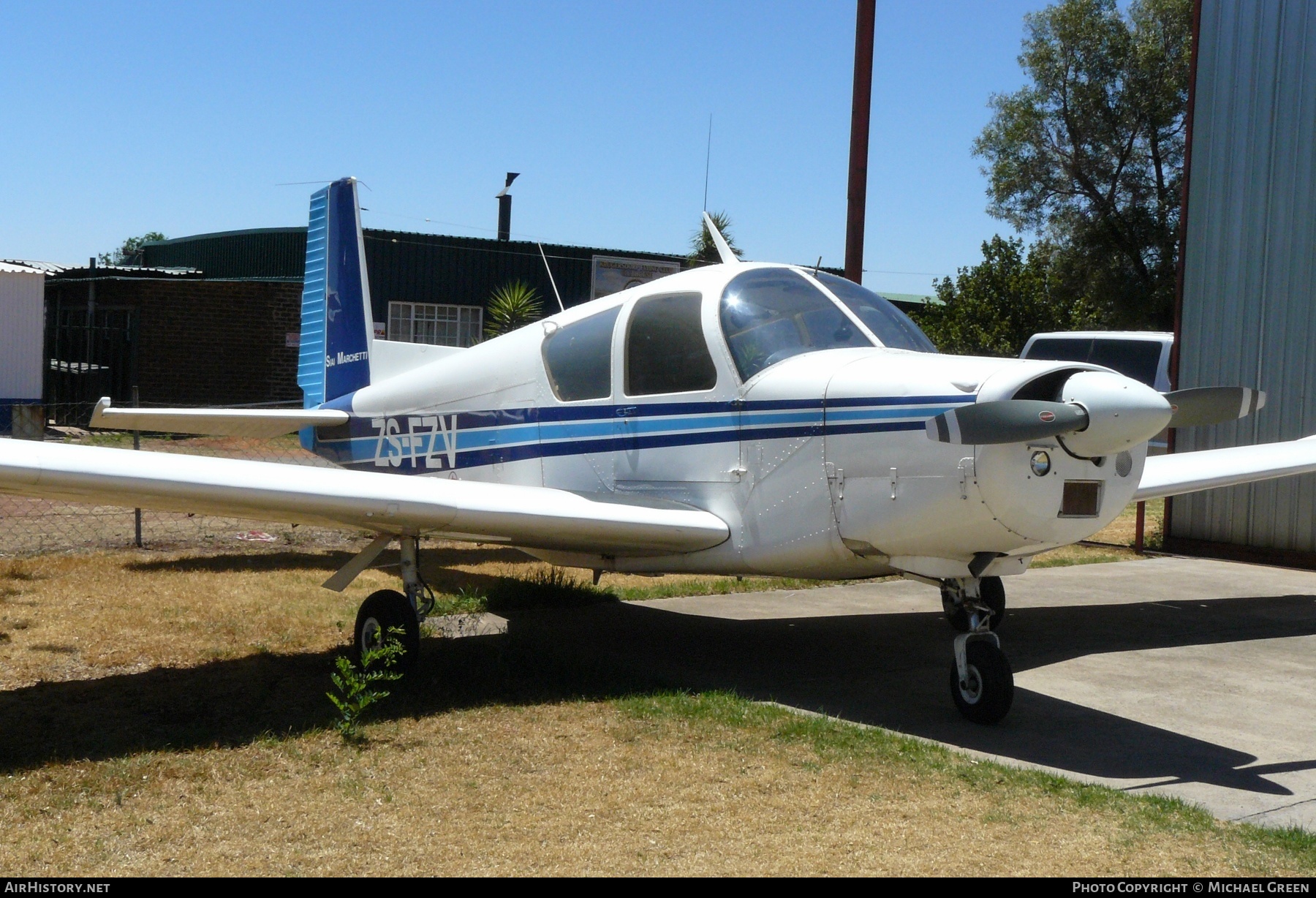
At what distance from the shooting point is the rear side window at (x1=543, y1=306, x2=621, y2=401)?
721cm

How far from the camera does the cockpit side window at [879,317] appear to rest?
21.3 ft

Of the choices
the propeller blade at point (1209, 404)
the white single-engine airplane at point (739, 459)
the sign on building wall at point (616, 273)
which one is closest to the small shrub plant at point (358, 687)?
the white single-engine airplane at point (739, 459)

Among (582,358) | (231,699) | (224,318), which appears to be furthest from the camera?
(224,318)

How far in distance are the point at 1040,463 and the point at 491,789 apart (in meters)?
2.72

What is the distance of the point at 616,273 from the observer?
30.3 metres

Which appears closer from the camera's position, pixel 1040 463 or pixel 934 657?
pixel 1040 463

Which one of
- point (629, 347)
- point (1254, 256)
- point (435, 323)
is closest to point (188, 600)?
point (629, 347)

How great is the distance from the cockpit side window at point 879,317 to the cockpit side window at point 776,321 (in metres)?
0.12

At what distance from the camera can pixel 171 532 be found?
12.2 m

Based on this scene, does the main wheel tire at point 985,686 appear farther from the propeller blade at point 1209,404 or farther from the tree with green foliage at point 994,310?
the tree with green foliage at point 994,310

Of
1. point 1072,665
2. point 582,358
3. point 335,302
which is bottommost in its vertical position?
point 1072,665

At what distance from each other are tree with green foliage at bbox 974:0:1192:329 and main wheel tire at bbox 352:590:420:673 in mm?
30713

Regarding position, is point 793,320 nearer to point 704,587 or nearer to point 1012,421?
point 1012,421

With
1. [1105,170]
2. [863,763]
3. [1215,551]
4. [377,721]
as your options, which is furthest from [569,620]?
[1105,170]
